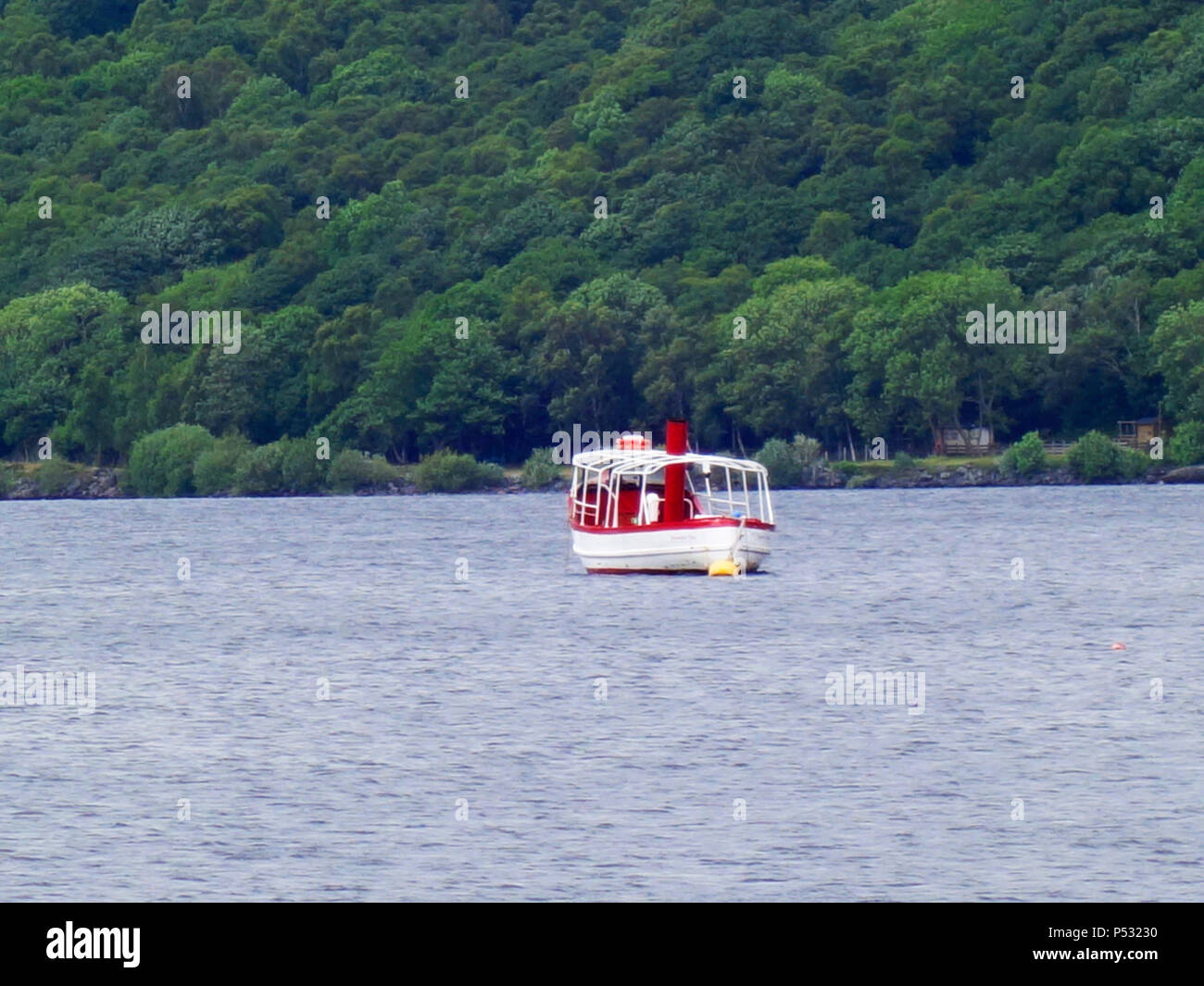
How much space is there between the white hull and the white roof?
2137mm

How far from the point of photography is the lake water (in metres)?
33.2

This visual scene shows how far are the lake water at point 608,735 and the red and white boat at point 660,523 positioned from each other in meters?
1.03

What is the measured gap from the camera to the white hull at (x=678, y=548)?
76.4 metres

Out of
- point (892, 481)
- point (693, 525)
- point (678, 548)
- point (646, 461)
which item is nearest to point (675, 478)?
point (646, 461)

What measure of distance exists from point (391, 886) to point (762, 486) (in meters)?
51.2

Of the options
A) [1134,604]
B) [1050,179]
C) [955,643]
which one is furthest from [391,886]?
[1050,179]

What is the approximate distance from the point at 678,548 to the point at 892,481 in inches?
3460

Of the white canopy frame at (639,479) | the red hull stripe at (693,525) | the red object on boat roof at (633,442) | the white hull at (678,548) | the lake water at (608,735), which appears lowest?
the lake water at (608,735)

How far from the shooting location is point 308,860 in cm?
3381

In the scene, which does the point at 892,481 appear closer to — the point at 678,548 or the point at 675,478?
the point at 675,478

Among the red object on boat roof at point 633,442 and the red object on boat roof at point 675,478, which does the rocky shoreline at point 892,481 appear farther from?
the red object on boat roof at point 675,478

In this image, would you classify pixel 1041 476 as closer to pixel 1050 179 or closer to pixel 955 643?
pixel 1050 179

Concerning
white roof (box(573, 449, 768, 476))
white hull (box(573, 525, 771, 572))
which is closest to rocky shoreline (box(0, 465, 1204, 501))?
white roof (box(573, 449, 768, 476))

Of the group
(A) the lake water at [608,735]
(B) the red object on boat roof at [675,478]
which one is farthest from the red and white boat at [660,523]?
(A) the lake water at [608,735]
